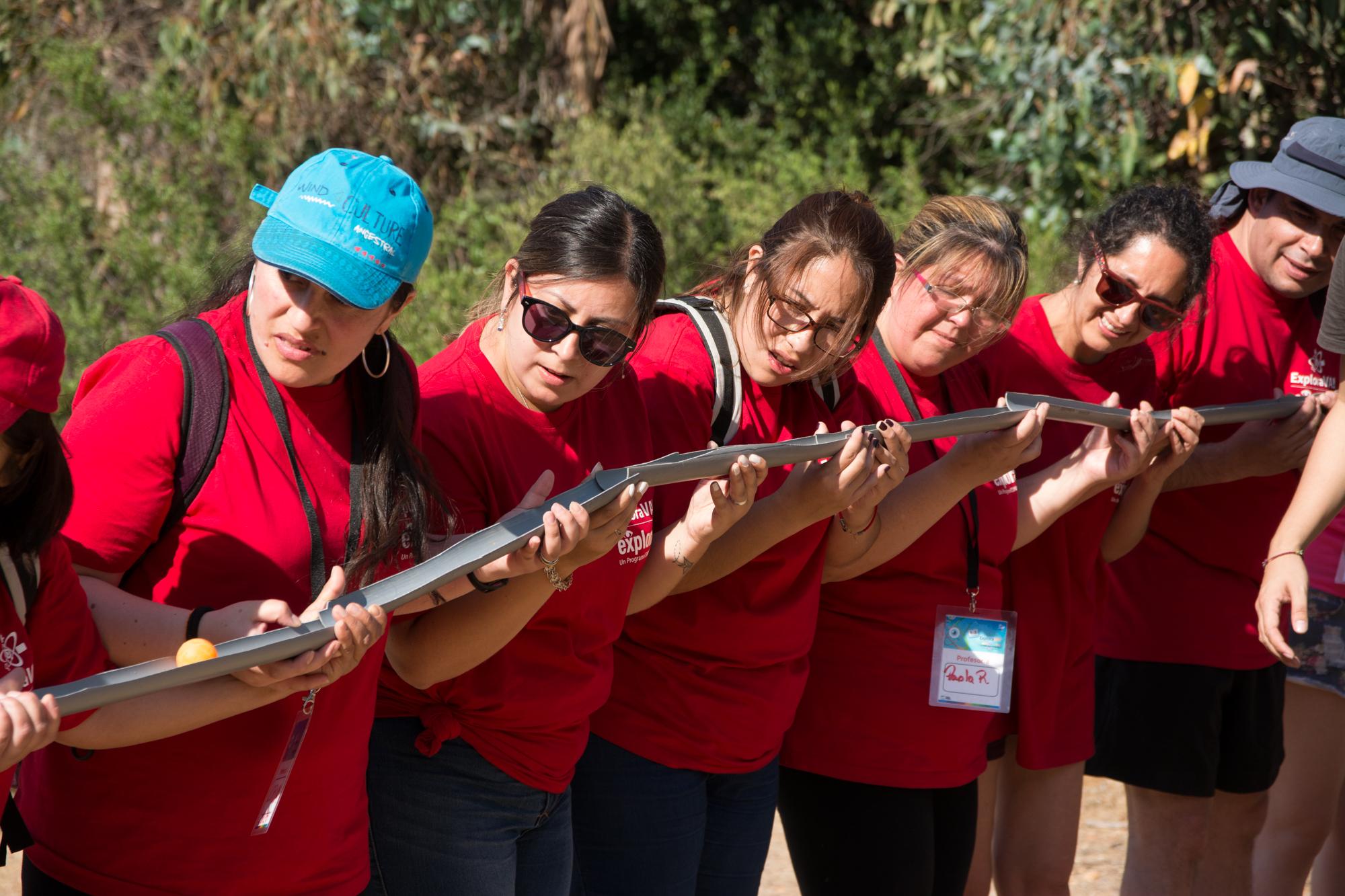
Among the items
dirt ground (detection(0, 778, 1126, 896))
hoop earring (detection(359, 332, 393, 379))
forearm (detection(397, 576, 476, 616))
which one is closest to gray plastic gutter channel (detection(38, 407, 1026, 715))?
forearm (detection(397, 576, 476, 616))

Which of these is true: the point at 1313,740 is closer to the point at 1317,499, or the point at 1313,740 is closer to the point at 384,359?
the point at 1317,499

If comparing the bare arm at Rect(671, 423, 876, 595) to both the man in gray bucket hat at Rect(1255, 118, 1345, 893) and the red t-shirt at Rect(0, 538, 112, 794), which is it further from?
the man in gray bucket hat at Rect(1255, 118, 1345, 893)

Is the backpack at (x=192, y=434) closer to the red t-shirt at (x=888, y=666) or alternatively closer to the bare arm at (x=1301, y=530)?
the red t-shirt at (x=888, y=666)

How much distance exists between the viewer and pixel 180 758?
7.05 feet

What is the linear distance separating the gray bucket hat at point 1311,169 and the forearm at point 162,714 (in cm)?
292

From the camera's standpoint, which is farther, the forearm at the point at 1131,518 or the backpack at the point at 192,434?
the forearm at the point at 1131,518

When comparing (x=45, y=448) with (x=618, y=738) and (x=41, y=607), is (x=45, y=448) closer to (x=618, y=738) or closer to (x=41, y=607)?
(x=41, y=607)

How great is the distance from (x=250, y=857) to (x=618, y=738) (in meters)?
0.90

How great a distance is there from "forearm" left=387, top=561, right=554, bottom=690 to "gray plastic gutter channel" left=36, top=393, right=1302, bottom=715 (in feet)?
0.41

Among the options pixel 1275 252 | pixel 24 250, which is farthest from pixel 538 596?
pixel 24 250

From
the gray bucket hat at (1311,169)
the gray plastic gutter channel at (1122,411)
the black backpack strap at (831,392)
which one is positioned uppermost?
the gray bucket hat at (1311,169)

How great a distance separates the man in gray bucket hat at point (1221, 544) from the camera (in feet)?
12.2

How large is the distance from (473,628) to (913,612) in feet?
3.91

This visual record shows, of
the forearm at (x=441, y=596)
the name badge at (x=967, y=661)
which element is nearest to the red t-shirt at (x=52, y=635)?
the forearm at (x=441, y=596)
